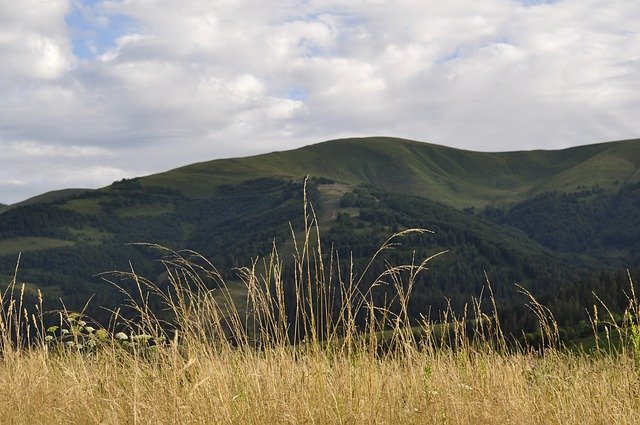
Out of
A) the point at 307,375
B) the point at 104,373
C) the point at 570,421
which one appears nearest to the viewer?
the point at 570,421

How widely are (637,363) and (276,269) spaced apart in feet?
11.8

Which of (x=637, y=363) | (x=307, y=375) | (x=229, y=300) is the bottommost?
(x=637, y=363)

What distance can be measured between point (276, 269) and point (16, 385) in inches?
129

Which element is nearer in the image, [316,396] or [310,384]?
[316,396]

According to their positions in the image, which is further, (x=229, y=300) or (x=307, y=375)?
(x=229, y=300)

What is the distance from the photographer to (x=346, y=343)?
6355mm

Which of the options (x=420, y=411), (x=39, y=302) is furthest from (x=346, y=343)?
(x=39, y=302)

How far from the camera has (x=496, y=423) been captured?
5.37 m

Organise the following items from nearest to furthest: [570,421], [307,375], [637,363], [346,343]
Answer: [570,421], [307,375], [346,343], [637,363]

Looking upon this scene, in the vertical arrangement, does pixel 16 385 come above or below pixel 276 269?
below

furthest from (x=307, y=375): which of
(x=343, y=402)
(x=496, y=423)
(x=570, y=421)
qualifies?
(x=570, y=421)

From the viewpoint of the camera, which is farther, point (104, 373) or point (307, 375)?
point (104, 373)

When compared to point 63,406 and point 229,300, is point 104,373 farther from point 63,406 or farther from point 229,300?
point 229,300

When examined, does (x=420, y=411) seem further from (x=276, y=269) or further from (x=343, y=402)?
(x=276, y=269)
